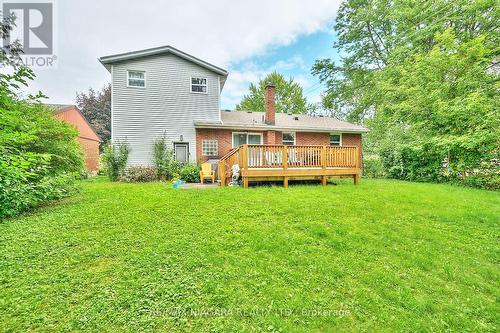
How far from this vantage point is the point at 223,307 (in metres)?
2.33

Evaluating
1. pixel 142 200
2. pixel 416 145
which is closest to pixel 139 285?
pixel 142 200

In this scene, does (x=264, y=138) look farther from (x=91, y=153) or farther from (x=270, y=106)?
(x=91, y=153)

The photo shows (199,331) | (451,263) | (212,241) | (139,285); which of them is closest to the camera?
(199,331)

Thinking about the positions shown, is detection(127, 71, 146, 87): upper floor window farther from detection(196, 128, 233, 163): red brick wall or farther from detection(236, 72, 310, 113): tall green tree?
detection(236, 72, 310, 113): tall green tree

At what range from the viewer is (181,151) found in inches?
484

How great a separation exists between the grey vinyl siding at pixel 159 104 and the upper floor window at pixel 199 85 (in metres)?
0.19

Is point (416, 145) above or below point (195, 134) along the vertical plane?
below

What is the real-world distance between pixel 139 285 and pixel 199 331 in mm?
940

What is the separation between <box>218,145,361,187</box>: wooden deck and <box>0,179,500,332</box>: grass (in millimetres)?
2733

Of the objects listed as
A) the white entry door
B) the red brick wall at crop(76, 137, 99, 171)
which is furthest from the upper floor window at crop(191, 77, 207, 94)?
the red brick wall at crop(76, 137, 99, 171)

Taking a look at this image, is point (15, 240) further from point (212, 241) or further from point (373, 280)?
point (373, 280)

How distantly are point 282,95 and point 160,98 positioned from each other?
68.3 ft

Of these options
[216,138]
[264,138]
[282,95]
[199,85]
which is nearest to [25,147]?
[216,138]

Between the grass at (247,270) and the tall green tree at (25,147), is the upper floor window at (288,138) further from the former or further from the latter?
the tall green tree at (25,147)
